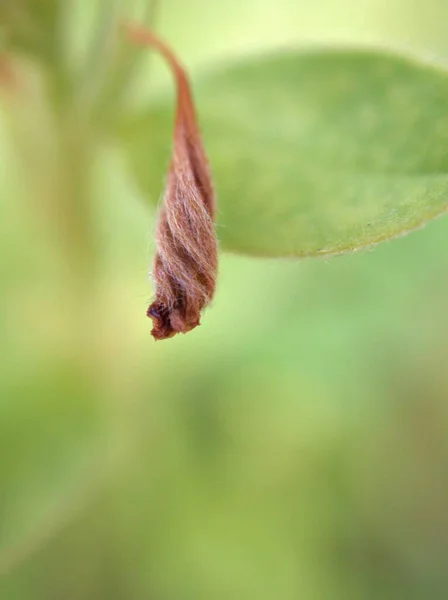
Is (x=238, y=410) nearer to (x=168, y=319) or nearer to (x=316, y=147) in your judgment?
(x=316, y=147)

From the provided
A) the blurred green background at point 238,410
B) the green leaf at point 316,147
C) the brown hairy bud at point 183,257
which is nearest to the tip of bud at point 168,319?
the brown hairy bud at point 183,257

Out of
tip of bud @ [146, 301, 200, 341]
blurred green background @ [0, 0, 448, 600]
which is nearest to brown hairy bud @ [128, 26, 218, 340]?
tip of bud @ [146, 301, 200, 341]

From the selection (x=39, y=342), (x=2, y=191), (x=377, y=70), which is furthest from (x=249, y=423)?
(x=377, y=70)

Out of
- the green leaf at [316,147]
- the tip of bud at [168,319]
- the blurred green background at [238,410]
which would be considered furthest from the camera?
the blurred green background at [238,410]

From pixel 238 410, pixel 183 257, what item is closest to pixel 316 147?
pixel 183 257

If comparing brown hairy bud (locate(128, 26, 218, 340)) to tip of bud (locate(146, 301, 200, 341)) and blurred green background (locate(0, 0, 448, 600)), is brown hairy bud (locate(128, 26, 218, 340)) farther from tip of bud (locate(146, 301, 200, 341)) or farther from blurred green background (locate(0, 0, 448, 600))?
blurred green background (locate(0, 0, 448, 600))

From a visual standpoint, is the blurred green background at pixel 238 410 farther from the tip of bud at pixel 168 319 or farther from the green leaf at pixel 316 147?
the tip of bud at pixel 168 319
